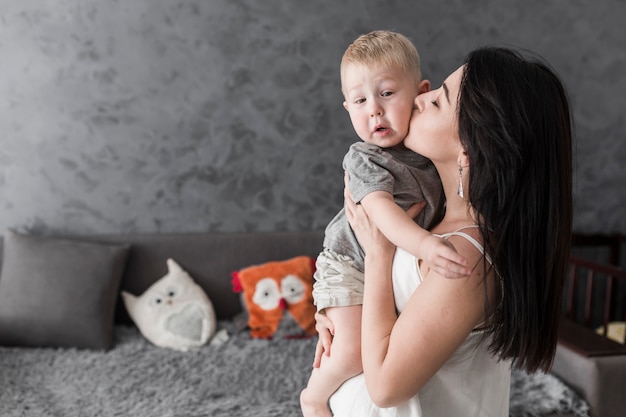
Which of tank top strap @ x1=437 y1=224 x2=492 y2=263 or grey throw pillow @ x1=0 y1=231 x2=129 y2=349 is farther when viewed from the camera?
grey throw pillow @ x1=0 y1=231 x2=129 y2=349

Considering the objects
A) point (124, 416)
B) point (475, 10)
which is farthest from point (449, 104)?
point (475, 10)

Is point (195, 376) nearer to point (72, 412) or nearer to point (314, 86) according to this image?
point (72, 412)

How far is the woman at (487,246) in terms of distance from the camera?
3.64 ft

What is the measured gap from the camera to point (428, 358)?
113 centimetres

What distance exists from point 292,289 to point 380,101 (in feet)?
5.61

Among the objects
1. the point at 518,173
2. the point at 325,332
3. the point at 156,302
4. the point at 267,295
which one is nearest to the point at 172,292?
the point at 156,302

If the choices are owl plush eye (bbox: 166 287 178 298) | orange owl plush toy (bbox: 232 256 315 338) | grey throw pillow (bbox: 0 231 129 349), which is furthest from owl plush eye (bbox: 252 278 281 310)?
grey throw pillow (bbox: 0 231 129 349)

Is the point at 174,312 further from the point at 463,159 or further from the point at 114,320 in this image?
the point at 463,159

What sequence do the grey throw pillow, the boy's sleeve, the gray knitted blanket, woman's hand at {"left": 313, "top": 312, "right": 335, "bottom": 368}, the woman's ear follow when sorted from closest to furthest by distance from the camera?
the woman's ear → the boy's sleeve → woman's hand at {"left": 313, "top": 312, "right": 335, "bottom": 368} → the gray knitted blanket → the grey throw pillow

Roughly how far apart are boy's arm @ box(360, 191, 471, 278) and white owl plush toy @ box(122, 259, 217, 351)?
1.77 meters

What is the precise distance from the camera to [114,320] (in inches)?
121

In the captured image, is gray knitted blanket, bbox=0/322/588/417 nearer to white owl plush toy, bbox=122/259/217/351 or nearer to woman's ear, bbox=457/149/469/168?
white owl plush toy, bbox=122/259/217/351

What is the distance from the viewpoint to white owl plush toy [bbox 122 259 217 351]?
284 centimetres

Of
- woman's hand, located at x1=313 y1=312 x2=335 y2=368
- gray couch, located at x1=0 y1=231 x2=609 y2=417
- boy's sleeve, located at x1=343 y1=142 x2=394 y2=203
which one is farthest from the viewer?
gray couch, located at x1=0 y1=231 x2=609 y2=417
